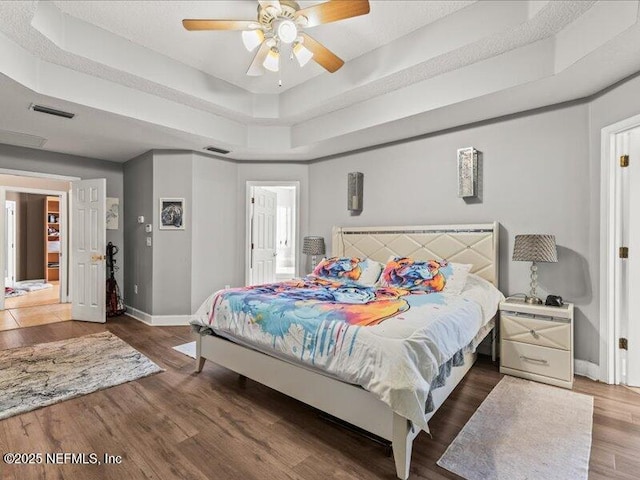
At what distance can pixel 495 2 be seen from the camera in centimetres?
241

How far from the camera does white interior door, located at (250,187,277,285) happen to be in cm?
538

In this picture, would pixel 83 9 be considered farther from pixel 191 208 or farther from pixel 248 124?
pixel 191 208

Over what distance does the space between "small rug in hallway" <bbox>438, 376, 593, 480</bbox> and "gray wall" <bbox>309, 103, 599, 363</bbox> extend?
2.80ft

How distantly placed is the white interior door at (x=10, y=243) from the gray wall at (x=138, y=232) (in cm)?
465

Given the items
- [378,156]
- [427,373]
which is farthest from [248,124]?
[427,373]

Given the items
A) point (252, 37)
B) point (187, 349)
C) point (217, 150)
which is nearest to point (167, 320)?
point (187, 349)

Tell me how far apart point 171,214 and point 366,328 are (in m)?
3.94

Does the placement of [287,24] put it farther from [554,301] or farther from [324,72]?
[554,301]

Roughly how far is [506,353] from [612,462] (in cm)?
119

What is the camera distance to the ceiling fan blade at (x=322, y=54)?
241cm

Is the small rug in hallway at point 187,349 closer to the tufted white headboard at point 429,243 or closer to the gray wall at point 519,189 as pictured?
the tufted white headboard at point 429,243

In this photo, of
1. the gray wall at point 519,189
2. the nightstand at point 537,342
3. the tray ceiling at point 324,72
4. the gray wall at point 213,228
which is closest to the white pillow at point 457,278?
the nightstand at point 537,342

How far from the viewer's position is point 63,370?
3.08 m

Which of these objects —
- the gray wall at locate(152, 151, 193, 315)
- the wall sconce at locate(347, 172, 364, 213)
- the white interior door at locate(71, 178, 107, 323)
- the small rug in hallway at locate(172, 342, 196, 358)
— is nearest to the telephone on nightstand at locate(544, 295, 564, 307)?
the wall sconce at locate(347, 172, 364, 213)
